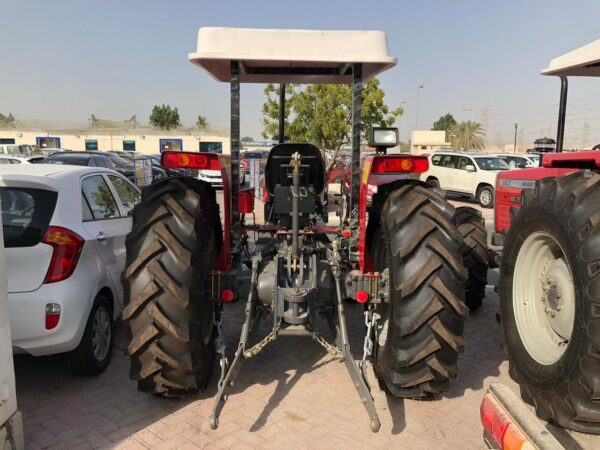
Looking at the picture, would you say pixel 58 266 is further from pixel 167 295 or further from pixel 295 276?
pixel 295 276

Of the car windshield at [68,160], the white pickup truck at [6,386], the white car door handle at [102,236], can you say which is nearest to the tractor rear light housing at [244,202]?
the white car door handle at [102,236]

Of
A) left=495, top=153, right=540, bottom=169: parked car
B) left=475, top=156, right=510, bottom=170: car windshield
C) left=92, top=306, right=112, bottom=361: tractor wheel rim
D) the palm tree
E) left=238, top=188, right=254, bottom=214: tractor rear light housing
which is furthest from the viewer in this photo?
the palm tree

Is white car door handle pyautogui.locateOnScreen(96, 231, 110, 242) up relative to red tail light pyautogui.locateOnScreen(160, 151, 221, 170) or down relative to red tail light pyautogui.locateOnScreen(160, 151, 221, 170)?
down

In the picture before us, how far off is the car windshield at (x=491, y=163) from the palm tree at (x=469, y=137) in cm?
4828

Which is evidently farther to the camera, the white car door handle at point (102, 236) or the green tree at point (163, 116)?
the green tree at point (163, 116)

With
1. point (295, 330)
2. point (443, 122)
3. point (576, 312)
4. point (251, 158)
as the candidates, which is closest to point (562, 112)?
point (576, 312)

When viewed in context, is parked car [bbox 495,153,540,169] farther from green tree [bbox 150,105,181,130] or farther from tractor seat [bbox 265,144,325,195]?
green tree [bbox 150,105,181,130]

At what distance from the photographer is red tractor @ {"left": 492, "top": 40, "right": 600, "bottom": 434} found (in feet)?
9.07

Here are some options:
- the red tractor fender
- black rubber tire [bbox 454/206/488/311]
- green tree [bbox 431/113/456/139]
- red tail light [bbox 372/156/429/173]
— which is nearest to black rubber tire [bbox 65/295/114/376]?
red tail light [bbox 372/156/429/173]

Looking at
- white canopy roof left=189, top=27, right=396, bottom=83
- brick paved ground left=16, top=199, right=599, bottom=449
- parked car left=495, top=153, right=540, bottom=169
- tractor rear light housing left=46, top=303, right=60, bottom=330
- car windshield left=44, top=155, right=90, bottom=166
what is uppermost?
white canopy roof left=189, top=27, right=396, bottom=83

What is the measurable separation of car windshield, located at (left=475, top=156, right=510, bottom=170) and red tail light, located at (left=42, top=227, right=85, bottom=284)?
1626 cm

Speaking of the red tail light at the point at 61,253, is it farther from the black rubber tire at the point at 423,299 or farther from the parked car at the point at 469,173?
the parked car at the point at 469,173

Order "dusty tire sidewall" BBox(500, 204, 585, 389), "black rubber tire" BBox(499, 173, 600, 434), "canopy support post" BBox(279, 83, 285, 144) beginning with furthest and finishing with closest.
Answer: "canopy support post" BBox(279, 83, 285, 144)
"dusty tire sidewall" BBox(500, 204, 585, 389)
"black rubber tire" BBox(499, 173, 600, 434)

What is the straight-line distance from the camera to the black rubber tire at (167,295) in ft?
10.8
